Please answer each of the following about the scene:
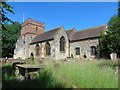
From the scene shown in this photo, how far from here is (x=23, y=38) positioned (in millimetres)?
46594

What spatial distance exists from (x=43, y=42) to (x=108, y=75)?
2930 cm

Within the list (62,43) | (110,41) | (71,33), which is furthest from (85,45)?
(110,41)

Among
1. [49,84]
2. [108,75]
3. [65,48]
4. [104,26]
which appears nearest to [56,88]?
[49,84]

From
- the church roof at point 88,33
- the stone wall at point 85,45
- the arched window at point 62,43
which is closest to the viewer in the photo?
the church roof at point 88,33

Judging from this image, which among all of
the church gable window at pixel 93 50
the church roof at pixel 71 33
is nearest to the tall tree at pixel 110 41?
the church gable window at pixel 93 50

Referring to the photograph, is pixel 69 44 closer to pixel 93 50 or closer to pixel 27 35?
pixel 93 50

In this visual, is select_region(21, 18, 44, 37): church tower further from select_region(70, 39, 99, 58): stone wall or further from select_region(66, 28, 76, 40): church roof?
select_region(70, 39, 99, 58): stone wall

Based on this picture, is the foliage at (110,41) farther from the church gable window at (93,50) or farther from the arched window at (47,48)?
the arched window at (47,48)

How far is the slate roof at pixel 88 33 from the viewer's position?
3106 centimetres

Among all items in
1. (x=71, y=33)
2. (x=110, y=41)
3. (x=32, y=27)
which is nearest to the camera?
(x=110, y=41)

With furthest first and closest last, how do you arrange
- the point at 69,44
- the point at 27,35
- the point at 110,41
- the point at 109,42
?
the point at 27,35, the point at 69,44, the point at 109,42, the point at 110,41

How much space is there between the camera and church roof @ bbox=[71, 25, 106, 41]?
3100 centimetres

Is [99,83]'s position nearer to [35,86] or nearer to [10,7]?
[35,86]

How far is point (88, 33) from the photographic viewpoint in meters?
33.2
